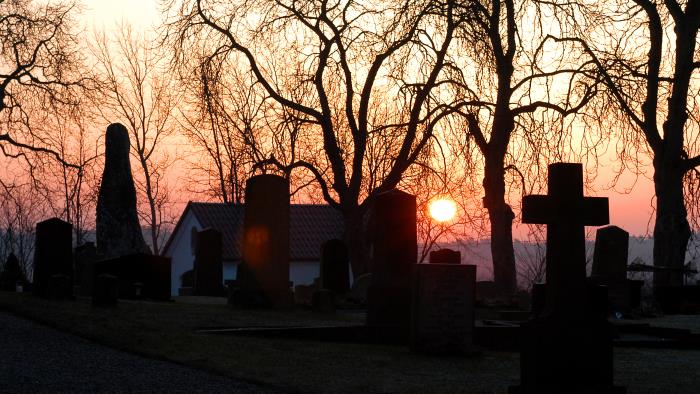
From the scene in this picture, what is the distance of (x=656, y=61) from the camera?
81.3ft

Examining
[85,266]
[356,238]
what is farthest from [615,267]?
[85,266]

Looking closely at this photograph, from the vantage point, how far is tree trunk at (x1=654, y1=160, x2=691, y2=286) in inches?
Answer: 974

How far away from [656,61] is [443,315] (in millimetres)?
14255

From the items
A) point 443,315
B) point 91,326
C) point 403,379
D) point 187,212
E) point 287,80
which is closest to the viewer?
point 403,379

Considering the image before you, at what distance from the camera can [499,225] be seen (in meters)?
26.0

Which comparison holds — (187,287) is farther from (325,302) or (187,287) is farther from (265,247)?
(325,302)

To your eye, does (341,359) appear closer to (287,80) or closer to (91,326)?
(91,326)

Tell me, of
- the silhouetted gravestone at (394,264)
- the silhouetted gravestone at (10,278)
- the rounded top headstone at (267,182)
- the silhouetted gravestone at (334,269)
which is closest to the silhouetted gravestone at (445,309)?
the silhouetted gravestone at (394,264)

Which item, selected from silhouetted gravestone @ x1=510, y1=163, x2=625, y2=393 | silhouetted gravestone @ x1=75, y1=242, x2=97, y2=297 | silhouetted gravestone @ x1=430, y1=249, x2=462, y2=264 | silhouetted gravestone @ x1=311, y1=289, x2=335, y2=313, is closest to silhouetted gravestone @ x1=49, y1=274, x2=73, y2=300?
silhouetted gravestone @ x1=311, y1=289, x2=335, y2=313

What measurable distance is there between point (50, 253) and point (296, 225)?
3362 cm

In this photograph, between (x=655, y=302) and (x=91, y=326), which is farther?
(x=655, y=302)

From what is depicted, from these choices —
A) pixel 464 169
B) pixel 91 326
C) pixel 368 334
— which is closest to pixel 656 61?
pixel 464 169

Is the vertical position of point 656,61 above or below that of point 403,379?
above

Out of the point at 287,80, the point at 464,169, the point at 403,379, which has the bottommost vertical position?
the point at 403,379
